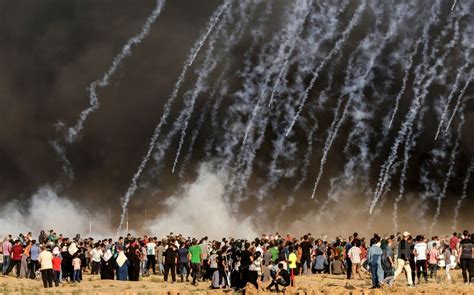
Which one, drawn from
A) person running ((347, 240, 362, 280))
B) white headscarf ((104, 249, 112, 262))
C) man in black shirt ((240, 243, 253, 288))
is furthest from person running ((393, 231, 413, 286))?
white headscarf ((104, 249, 112, 262))

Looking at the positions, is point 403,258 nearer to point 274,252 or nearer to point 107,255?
point 274,252

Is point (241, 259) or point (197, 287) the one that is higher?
point (241, 259)

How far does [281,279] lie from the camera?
28500mm

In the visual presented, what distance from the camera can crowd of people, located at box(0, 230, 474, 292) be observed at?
1117 inches

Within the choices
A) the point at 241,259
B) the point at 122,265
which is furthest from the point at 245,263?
the point at 122,265

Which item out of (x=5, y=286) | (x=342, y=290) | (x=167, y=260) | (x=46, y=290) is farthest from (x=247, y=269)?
(x=5, y=286)

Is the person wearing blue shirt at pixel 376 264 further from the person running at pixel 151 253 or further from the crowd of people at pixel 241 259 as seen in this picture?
the person running at pixel 151 253

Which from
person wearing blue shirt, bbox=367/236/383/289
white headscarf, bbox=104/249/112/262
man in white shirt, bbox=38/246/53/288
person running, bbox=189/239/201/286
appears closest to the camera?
person wearing blue shirt, bbox=367/236/383/289

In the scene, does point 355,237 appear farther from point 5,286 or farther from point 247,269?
point 5,286

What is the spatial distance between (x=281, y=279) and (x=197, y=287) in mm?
4539

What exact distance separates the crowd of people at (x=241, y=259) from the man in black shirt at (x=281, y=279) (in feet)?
0.13

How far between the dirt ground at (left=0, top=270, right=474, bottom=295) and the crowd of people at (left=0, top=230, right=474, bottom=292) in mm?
596

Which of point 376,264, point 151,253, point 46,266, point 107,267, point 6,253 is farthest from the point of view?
point 151,253

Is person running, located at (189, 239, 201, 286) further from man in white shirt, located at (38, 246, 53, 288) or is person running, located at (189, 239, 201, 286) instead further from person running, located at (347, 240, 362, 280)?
person running, located at (347, 240, 362, 280)
